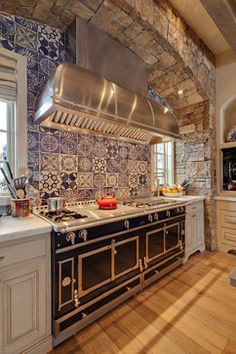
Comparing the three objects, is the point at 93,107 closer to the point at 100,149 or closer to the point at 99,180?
the point at 100,149

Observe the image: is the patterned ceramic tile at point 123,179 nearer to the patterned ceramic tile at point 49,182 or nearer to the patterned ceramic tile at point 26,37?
the patterned ceramic tile at point 49,182

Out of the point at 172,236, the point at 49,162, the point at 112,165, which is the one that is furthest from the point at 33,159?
the point at 172,236

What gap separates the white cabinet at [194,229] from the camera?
2773 mm

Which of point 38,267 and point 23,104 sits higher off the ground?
point 23,104

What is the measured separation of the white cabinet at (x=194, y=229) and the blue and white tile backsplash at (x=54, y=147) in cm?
112

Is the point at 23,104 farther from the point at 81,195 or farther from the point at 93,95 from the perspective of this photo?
the point at 81,195

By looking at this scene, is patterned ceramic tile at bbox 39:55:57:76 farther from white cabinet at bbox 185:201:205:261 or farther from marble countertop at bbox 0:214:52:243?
white cabinet at bbox 185:201:205:261

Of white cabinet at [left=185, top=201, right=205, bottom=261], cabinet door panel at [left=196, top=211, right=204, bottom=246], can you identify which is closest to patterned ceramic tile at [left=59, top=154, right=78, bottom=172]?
white cabinet at [left=185, top=201, right=205, bottom=261]

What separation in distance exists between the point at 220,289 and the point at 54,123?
96.2 inches

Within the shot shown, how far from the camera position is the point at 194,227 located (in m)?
2.93

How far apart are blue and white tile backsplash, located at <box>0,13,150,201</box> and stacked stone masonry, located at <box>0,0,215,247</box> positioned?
148mm

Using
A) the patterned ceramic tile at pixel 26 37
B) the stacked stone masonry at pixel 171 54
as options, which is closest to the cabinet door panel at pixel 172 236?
the stacked stone masonry at pixel 171 54

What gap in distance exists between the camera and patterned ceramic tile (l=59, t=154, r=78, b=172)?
82.8 inches

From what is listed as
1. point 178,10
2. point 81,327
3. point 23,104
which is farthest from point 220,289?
point 178,10
